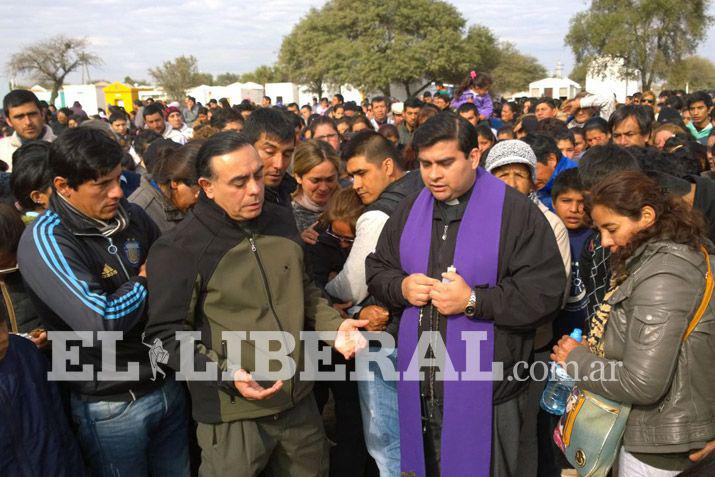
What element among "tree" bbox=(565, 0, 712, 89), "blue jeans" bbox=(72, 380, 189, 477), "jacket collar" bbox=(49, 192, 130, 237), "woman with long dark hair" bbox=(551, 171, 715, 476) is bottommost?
"blue jeans" bbox=(72, 380, 189, 477)

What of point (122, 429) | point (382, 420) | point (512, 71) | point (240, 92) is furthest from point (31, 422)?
point (512, 71)

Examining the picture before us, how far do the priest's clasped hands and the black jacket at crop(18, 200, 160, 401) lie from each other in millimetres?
1111

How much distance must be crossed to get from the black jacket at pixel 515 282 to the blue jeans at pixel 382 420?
51 cm

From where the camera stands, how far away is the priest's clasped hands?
2.38m

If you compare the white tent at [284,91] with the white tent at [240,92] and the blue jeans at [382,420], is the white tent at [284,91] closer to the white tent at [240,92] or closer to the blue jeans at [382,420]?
the white tent at [240,92]

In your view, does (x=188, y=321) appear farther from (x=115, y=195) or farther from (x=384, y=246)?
(x=384, y=246)

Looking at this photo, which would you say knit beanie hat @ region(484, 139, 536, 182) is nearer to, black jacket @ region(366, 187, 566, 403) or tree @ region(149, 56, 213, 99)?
black jacket @ region(366, 187, 566, 403)

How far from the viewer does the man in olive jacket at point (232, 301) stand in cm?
227

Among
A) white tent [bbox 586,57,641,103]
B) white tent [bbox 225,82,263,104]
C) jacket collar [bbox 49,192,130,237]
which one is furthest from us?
white tent [bbox 225,82,263,104]

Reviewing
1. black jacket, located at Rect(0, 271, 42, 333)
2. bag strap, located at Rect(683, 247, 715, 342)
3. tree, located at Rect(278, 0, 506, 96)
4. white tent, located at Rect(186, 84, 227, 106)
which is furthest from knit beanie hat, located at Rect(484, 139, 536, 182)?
tree, located at Rect(278, 0, 506, 96)

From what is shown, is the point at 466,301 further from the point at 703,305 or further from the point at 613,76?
the point at 613,76

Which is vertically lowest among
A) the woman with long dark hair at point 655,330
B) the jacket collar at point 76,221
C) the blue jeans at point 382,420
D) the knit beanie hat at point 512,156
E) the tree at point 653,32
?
the blue jeans at point 382,420

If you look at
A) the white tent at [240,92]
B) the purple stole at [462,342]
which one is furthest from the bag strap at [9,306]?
the white tent at [240,92]

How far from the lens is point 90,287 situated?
7.28 feet
